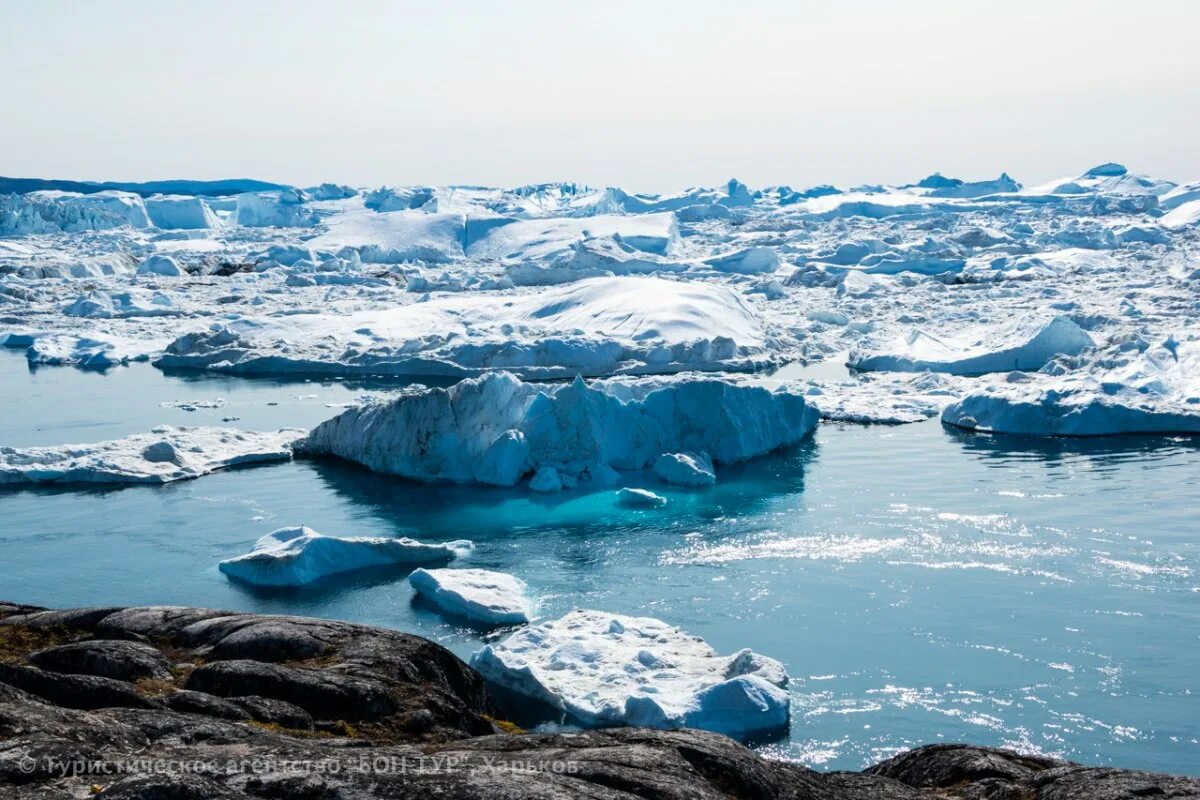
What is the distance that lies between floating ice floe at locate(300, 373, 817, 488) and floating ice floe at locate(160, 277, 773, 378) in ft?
20.9

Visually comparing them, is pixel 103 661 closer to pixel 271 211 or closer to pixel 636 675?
pixel 636 675

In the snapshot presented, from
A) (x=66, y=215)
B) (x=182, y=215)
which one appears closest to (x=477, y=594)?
(x=66, y=215)

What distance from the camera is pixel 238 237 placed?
54.4m

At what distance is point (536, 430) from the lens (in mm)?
16938

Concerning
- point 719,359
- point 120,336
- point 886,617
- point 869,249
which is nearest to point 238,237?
point 120,336

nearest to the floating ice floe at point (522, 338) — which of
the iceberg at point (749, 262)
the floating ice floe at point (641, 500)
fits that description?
the floating ice floe at point (641, 500)

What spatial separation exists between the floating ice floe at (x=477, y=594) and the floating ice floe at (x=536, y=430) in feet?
14.8

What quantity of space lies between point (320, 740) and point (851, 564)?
8.68m

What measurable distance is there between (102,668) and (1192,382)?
61.3 ft

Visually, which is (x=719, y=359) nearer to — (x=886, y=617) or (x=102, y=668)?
(x=886, y=617)

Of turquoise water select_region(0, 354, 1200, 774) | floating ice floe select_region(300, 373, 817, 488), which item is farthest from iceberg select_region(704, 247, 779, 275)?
floating ice floe select_region(300, 373, 817, 488)

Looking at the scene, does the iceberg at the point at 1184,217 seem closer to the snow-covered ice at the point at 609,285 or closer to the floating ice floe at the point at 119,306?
the snow-covered ice at the point at 609,285

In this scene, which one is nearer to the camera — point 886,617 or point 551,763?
point 551,763

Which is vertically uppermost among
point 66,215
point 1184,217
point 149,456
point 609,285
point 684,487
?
point 1184,217
